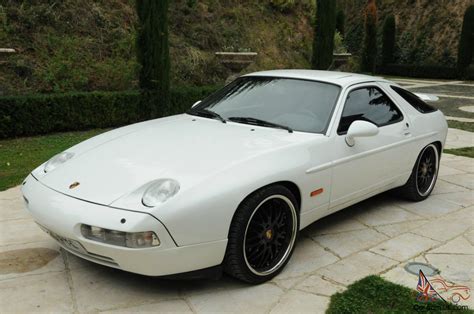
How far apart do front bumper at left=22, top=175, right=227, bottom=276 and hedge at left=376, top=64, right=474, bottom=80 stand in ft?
74.3

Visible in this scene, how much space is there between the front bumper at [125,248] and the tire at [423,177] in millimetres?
2778

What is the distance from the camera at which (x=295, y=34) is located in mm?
16375

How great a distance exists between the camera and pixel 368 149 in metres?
4.16

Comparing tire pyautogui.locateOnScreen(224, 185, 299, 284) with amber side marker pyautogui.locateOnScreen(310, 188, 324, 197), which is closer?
tire pyautogui.locateOnScreen(224, 185, 299, 284)

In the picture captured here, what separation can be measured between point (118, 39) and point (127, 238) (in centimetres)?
967

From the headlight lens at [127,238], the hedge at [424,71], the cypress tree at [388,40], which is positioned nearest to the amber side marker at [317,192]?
the headlight lens at [127,238]

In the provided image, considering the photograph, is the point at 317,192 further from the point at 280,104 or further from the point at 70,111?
the point at 70,111

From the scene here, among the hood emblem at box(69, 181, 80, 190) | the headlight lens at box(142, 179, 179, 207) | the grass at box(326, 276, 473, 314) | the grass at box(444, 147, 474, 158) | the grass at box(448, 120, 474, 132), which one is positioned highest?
the headlight lens at box(142, 179, 179, 207)

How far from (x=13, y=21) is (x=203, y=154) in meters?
9.17

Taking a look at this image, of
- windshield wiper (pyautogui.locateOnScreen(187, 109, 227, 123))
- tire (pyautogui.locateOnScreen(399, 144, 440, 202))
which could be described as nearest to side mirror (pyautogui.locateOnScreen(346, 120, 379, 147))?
→ windshield wiper (pyautogui.locateOnScreen(187, 109, 227, 123))

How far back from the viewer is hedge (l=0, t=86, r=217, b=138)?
8.23m

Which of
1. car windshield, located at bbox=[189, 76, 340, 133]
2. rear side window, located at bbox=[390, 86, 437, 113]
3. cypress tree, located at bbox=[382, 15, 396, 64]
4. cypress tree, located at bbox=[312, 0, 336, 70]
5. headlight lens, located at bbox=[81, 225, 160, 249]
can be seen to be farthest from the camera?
cypress tree, located at bbox=[382, 15, 396, 64]

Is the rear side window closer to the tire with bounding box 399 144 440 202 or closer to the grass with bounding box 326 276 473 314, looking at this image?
Answer: the tire with bounding box 399 144 440 202

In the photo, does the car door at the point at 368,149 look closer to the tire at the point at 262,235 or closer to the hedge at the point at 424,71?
the tire at the point at 262,235
